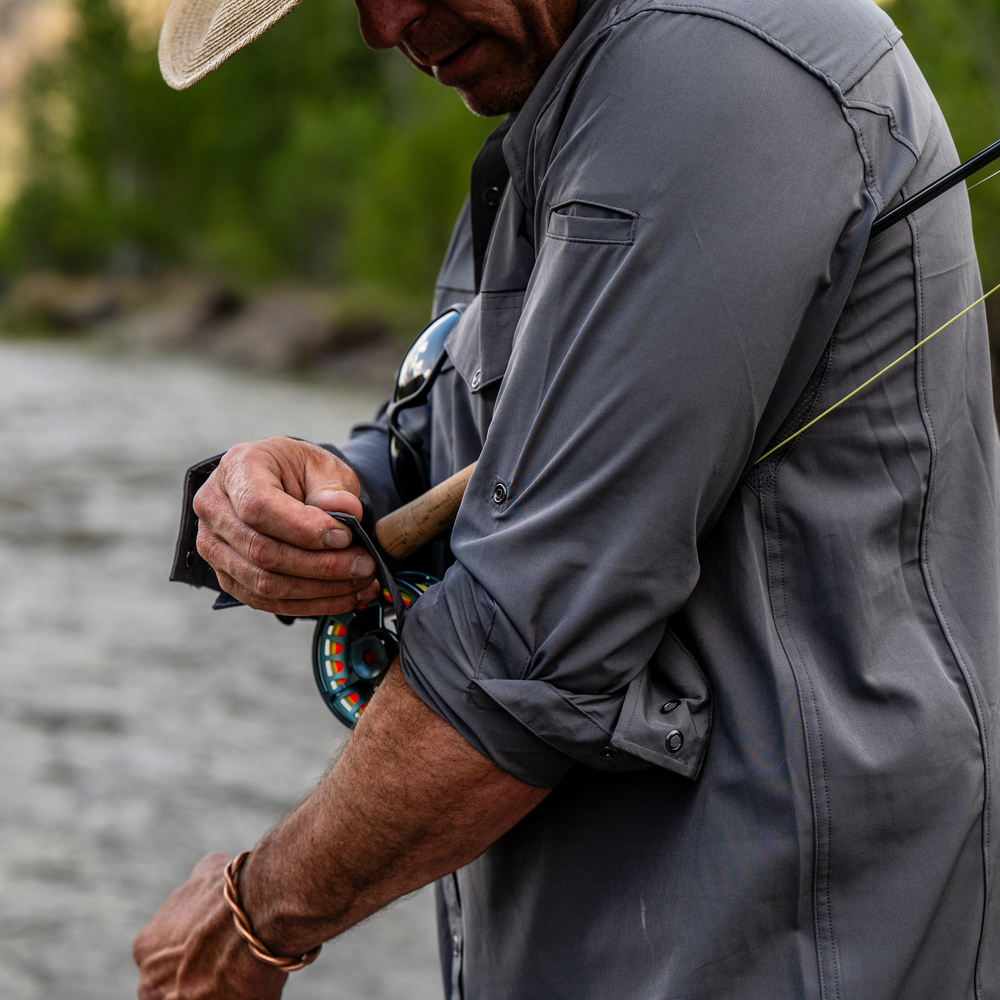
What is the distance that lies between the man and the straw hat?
0.25 metres

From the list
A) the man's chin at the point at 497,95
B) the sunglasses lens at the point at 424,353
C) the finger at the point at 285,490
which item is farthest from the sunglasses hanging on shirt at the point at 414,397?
the man's chin at the point at 497,95

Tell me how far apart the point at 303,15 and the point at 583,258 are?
34.6m

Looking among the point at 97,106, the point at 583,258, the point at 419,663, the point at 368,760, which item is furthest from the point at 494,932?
the point at 97,106

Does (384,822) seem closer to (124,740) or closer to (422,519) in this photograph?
(422,519)

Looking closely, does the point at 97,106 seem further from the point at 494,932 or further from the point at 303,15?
the point at 494,932

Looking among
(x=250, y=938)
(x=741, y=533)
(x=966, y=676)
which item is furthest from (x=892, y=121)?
(x=250, y=938)

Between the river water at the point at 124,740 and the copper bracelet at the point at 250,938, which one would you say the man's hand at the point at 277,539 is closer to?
the copper bracelet at the point at 250,938

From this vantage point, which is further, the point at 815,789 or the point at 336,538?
the point at 336,538

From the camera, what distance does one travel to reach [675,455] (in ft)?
3.45

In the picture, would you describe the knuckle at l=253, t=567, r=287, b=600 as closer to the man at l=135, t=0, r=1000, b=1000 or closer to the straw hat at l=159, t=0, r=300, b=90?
the man at l=135, t=0, r=1000, b=1000

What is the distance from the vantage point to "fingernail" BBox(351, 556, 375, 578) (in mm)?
1271

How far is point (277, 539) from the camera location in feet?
4.14

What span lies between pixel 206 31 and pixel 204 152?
36.9 metres

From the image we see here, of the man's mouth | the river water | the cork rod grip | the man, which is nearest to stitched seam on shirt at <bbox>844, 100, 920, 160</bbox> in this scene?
the man
